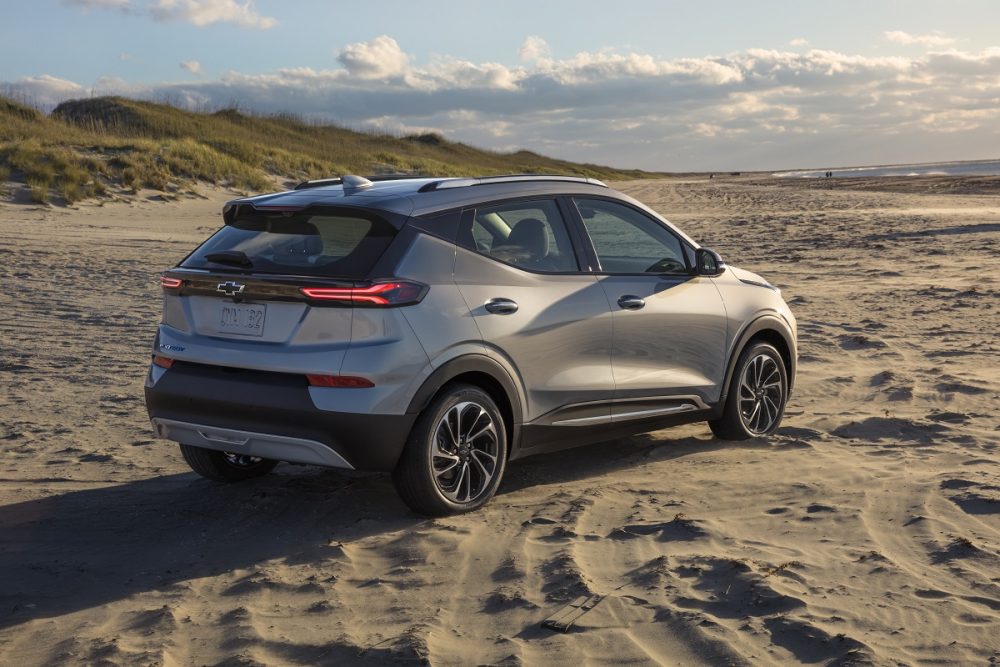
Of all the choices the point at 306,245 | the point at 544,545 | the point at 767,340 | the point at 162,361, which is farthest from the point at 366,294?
the point at 767,340

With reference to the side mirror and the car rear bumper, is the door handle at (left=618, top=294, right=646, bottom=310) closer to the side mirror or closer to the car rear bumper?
the side mirror

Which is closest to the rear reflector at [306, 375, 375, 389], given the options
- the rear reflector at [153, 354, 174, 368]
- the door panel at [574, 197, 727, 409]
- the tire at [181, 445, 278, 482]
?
the rear reflector at [153, 354, 174, 368]

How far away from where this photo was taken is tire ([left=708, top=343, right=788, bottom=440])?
7668mm

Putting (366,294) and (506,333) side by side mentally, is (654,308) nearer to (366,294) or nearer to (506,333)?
(506,333)

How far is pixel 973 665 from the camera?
4172 millimetres

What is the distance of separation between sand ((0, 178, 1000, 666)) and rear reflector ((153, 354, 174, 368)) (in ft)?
2.58

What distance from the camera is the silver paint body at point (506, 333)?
556 centimetres

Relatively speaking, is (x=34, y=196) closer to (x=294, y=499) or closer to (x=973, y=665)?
(x=294, y=499)

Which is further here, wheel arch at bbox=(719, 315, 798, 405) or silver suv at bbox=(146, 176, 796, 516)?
wheel arch at bbox=(719, 315, 798, 405)

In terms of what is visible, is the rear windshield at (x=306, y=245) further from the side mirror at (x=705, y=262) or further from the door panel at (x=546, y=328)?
the side mirror at (x=705, y=262)

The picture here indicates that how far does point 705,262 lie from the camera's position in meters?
7.35

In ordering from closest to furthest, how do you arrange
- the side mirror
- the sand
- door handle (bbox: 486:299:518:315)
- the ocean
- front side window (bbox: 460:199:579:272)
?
1. the sand
2. door handle (bbox: 486:299:518:315)
3. front side window (bbox: 460:199:579:272)
4. the side mirror
5. the ocean

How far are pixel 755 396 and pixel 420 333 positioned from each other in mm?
2974

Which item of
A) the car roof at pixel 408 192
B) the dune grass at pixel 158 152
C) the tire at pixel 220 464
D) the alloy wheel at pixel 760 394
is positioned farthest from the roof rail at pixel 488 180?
the dune grass at pixel 158 152
